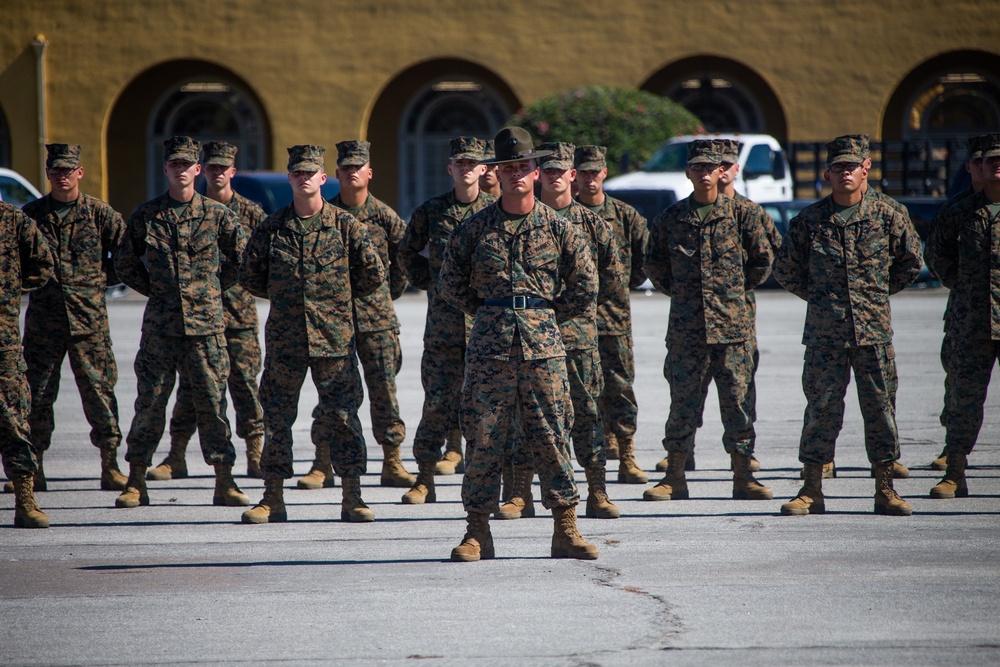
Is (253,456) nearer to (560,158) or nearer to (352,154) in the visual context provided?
(352,154)

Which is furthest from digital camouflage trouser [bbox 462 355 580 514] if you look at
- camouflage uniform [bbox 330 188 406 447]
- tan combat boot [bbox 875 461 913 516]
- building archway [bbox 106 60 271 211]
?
building archway [bbox 106 60 271 211]

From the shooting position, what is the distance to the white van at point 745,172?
23.3m

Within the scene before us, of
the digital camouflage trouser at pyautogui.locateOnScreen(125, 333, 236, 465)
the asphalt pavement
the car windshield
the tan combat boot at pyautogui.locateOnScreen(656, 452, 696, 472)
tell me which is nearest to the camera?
the asphalt pavement

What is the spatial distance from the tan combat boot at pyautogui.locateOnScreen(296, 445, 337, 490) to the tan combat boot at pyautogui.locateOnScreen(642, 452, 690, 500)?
87.4 inches

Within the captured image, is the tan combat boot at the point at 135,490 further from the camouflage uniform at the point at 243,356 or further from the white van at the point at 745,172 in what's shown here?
the white van at the point at 745,172

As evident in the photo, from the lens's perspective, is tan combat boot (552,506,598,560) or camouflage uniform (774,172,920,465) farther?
camouflage uniform (774,172,920,465)

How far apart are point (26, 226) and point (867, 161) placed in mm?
5085

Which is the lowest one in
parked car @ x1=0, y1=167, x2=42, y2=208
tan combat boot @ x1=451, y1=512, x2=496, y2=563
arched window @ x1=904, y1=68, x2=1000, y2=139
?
tan combat boot @ x1=451, y1=512, x2=496, y2=563

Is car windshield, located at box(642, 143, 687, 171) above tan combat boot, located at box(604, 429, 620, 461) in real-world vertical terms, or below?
above

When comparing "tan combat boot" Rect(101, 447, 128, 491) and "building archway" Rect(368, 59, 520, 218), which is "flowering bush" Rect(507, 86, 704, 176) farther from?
"tan combat boot" Rect(101, 447, 128, 491)

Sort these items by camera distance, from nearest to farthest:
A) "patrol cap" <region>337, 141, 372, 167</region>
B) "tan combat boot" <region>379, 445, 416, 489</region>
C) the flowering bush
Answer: "patrol cap" <region>337, 141, 372, 167</region> → "tan combat boot" <region>379, 445, 416, 489</region> → the flowering bush

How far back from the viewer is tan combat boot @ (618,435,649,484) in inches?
377

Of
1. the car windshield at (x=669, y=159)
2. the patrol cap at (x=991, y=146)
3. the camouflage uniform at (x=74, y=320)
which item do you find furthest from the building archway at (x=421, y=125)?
the patrol cap at (x=991, y=146)

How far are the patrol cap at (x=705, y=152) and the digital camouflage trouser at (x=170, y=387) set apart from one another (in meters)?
3.24
